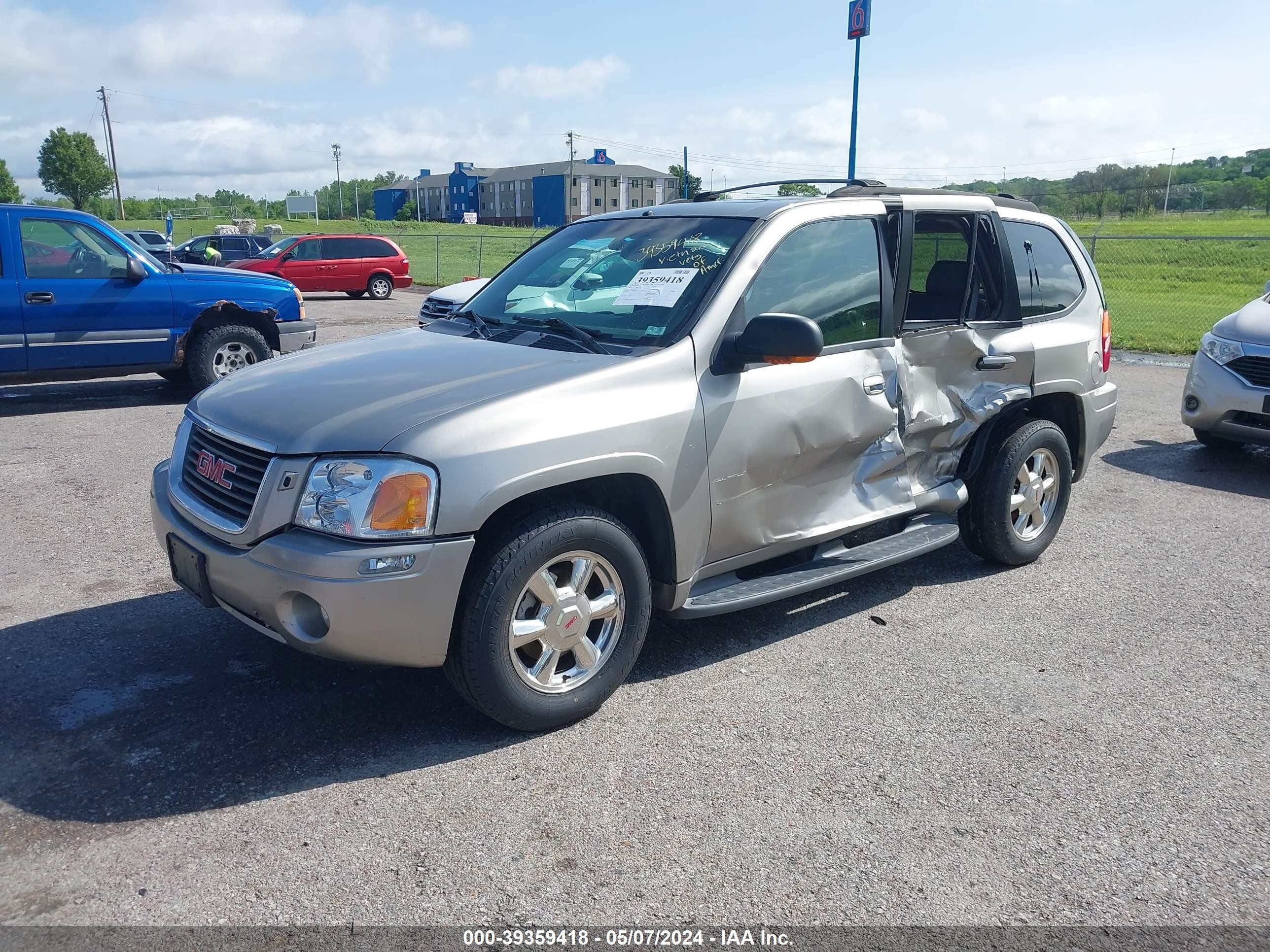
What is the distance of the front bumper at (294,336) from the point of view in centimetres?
1027

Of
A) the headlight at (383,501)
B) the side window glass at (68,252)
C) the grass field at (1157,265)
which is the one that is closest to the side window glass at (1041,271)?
the headlight at (383,501)

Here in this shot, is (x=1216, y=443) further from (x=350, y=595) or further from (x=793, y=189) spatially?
(x=350, y=595)

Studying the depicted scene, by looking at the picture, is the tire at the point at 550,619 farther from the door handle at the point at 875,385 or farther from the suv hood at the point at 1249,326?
the suv hood at the point at 1249,326

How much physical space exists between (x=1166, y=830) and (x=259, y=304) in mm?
9274

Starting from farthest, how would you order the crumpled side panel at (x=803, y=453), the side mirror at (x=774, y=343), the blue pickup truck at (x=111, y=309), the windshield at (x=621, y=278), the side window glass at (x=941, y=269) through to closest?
the blue pickup truck at (x=111, y=309)
the side window glass at (x=941, y=269)
the windshield at (x=621, y=278)
the crumpled side panel at (x=803, y=453)
the side mirror at (x=774, y=343)

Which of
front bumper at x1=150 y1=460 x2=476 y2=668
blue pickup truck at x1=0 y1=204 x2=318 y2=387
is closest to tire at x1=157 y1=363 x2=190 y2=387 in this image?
blue pickup truck at x1=0 y1=204 x2=318 y2=387

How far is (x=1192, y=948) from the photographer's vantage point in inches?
98.9

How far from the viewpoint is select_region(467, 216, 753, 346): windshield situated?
157 inches

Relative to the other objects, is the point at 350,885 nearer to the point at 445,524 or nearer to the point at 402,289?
the point at 445,524

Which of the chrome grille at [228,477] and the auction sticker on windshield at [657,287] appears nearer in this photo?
the chrome grille at [228,477]

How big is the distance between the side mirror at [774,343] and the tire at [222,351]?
7.25 meters

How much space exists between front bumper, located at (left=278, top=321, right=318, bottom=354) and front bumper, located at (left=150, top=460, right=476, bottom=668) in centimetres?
748

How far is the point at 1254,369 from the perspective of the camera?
749cm

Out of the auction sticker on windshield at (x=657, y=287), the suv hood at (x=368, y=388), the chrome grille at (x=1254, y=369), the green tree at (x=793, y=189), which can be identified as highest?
the green tree at (x=793, y=189)
